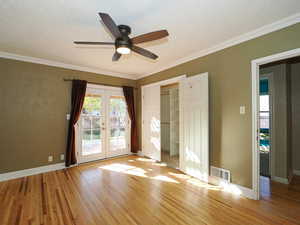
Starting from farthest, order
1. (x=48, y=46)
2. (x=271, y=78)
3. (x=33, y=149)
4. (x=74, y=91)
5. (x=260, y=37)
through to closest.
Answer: (x=74, y=91)
(x=33, y=149)
(x=271, y=78)
(x=48, y=46)
(x=260, y=37)

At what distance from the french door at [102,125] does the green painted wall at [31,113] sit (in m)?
0.49

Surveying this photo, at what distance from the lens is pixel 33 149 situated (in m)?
3.44

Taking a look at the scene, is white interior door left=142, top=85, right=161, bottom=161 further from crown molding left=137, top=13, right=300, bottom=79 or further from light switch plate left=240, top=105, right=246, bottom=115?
light switch plate left=240, top=105, right=246, bottom=115

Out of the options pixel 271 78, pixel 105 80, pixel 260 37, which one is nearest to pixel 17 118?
pixel 105 80

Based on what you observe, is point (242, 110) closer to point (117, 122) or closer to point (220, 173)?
point (220, 173)

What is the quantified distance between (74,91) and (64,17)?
2.14 meters

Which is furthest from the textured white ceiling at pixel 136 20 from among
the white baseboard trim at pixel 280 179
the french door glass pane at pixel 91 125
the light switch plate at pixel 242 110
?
the white baseboard trim at pixel 280 179

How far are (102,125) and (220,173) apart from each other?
130 inches

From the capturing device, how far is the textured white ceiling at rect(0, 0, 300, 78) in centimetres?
180

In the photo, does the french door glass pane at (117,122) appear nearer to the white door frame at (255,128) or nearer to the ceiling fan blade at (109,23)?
the ceiling fan blade at (109,23)

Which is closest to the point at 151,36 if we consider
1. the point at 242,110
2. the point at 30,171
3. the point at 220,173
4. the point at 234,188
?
the point at 242,110

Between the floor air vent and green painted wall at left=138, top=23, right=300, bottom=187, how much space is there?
8cm

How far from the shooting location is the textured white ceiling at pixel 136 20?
1.80m

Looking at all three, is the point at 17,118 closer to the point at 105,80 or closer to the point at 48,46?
the point at 48,46
